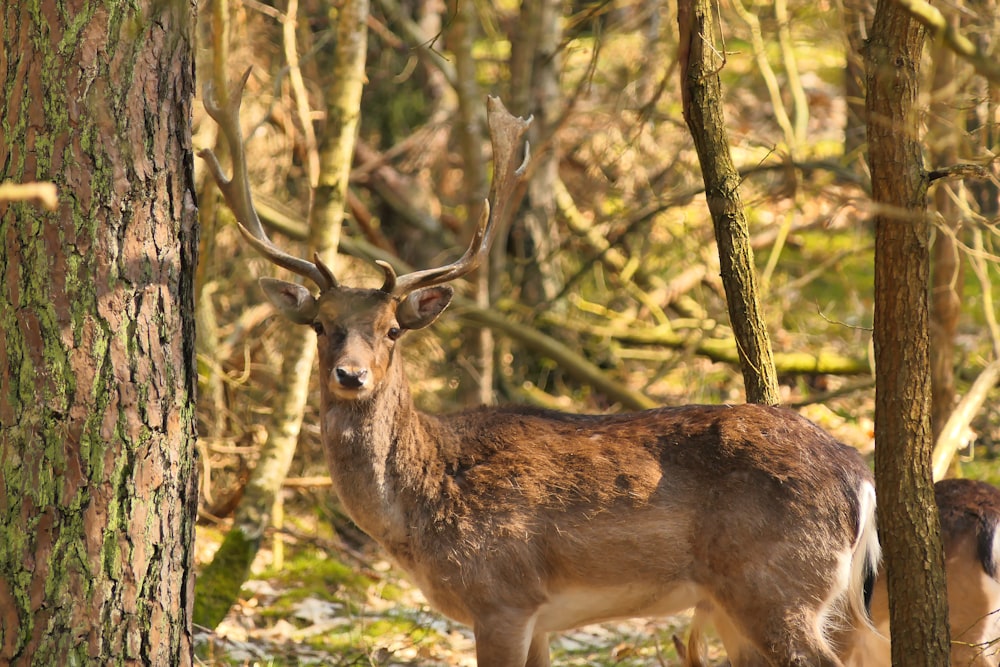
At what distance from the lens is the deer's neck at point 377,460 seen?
593cm

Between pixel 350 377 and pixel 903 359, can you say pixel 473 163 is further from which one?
pixel 903 359

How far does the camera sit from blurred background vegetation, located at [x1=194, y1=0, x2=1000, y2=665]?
7.89m

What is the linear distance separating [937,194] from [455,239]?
7030 millimetres

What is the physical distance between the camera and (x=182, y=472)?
4.73m

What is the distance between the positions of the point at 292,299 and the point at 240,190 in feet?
2.15

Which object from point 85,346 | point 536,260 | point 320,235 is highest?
point 536,260

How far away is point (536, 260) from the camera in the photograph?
459 inches

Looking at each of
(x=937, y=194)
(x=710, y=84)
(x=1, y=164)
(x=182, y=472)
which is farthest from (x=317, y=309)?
(x=937, y=194)

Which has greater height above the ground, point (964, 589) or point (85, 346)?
point (85, 346)

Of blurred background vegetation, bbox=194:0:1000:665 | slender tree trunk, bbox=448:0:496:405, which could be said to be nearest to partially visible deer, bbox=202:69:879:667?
blurred background vegetation, bbox=194:0:1000:665

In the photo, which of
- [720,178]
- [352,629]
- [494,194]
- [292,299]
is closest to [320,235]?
[292,299]

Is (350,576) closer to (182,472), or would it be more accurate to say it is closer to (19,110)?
(182,472)

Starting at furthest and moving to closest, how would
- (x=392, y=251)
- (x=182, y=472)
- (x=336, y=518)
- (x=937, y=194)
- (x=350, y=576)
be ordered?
(x=392, y=251)
(x=336, y=518)
(x=350, y=576)
(x=937, y=194)
(x=182, y=472)

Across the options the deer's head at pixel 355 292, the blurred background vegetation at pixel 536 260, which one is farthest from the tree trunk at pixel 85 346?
the blurred background vegetation at pixel 536 260
